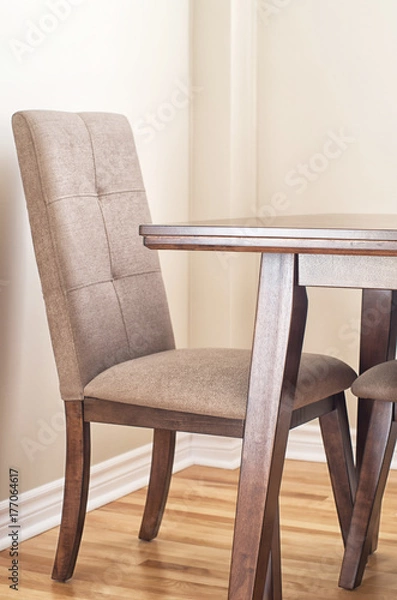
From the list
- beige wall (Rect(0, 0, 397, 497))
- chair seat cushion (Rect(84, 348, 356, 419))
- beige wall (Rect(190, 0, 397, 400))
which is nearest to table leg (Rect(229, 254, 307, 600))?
chair seat cushion (Rect(84, 348, 356, 419))

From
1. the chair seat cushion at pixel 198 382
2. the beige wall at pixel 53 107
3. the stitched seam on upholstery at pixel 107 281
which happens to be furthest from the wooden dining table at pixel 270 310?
the beige wall at pixel 53 107

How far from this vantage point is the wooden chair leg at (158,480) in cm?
230

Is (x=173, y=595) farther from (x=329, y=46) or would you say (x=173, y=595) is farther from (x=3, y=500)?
(x=329, y=46)

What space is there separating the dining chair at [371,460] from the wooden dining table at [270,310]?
258 millimetres

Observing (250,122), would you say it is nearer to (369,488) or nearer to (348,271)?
(369,488)

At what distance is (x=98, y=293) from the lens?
79.7 inches

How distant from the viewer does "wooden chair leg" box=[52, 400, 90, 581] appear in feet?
6.49

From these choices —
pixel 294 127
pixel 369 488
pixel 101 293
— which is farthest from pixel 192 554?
pixel 294 127

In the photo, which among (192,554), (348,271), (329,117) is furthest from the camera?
(329,117)

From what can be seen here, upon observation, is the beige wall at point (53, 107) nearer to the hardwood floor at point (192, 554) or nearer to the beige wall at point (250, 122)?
the beige wall at point (250, 122)

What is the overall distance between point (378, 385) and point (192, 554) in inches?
27.4

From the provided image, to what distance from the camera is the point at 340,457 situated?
2074 millimetres

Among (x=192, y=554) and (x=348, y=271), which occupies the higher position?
(x=348, y=271)

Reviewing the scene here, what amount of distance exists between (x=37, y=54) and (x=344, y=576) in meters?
1.48
